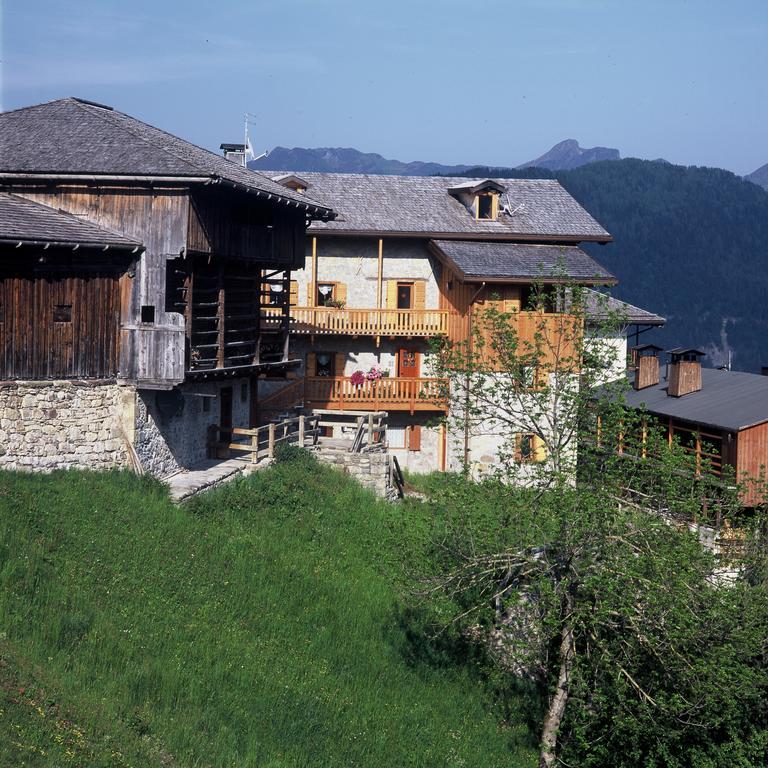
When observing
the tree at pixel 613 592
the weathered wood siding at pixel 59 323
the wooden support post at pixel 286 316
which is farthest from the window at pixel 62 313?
the tree at pixel 613 592

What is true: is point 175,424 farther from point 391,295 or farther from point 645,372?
point 645,372

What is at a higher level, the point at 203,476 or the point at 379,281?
the point at 379,281

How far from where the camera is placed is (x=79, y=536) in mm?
19375

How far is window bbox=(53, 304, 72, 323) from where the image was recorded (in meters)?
22.8

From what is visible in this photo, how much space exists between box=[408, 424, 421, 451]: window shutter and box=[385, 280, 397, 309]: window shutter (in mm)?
4017

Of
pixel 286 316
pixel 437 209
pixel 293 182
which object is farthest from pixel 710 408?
pixel 293 182

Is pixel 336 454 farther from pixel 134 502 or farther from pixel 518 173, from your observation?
pixel 518 173

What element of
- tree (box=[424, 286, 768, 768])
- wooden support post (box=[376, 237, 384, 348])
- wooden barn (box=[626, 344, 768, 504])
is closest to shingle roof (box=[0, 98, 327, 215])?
wooden support post (box=[376, 237, 384, 348])

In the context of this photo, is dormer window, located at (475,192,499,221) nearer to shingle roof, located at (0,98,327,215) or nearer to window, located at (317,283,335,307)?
window, located at (317,283,335,307)

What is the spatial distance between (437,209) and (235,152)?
7.10m

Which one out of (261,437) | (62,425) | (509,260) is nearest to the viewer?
(62,425)

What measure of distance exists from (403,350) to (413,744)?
63.5 feet

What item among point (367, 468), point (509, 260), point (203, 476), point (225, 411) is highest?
point (509, 260)

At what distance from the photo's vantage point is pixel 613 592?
16.9 m
